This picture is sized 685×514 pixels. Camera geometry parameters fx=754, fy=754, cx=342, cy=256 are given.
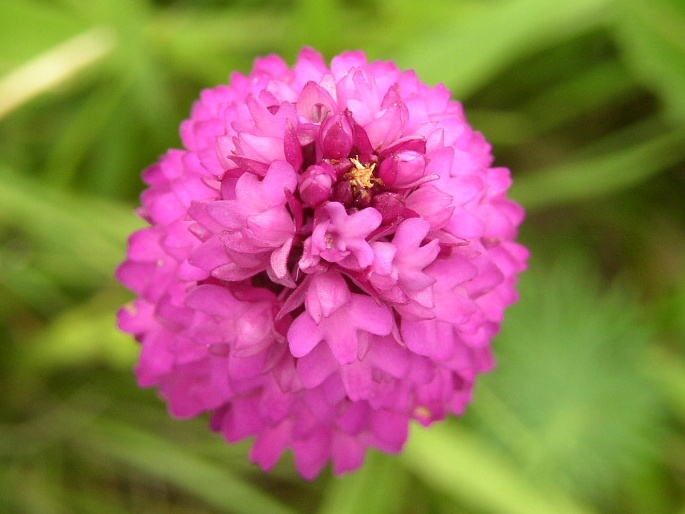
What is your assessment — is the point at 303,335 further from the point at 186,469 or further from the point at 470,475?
the point at 186,469

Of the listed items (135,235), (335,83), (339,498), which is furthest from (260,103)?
(339,498)

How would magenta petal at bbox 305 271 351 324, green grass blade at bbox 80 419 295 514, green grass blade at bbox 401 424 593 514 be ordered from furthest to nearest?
green grass blade at bbox 80 419 295 514, green grass blade at bbox 401 424 593 514, magenta petal at bbox 305 271 351 324

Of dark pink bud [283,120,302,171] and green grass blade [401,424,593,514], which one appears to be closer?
dark pink bud [283,120,302,171]

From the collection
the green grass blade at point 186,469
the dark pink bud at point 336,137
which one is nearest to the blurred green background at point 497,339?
the green grass blade at point 186,469

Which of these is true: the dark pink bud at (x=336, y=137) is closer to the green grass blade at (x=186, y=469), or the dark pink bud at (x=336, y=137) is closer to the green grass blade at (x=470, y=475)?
the green grass blade at (x=470, y=475)

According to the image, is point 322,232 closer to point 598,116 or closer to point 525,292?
point 525,292

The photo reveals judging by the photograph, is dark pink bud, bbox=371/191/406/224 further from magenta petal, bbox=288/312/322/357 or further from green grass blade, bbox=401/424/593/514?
green grass blade, bbox=401/424/593/514

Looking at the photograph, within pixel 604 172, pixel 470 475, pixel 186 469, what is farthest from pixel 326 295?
pixel 604 172

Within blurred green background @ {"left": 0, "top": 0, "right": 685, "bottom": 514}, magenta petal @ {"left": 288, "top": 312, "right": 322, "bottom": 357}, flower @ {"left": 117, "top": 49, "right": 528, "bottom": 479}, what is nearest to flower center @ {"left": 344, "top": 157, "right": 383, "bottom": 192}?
flower @ {"left": 117, "top": 49, "right": 528, "bottom": 479}
